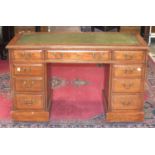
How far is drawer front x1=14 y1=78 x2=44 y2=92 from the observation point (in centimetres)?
337

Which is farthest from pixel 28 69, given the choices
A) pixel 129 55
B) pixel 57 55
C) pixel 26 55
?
pixel 129 55

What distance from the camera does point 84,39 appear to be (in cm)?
349

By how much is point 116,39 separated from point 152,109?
38.1 inches

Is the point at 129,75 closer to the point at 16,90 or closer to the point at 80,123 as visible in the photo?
the point at 80,123

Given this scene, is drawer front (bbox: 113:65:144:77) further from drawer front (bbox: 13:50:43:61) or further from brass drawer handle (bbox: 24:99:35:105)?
brass drawer handle (bbox: 24:99:35:105)

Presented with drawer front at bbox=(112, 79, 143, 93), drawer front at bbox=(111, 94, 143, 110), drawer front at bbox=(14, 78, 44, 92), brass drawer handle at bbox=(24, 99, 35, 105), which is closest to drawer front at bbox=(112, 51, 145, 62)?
drawer front at bbox=(112, 79, 143, 93)

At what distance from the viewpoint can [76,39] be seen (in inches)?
137

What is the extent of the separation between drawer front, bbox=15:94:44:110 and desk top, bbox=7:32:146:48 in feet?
1.82

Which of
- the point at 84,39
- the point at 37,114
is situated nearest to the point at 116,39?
the point at 84,39

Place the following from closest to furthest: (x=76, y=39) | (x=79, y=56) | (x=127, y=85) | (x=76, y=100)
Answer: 1. (x=79, y=56)
2. (x=127, y=85)
3. (x=76, y=39)
4. (x=76, y=100)

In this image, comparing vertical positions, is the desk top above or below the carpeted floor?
above

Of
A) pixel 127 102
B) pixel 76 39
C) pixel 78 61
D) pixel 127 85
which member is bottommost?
pixel 127 102

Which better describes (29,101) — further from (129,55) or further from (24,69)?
(129,55)

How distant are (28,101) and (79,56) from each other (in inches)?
29.1
